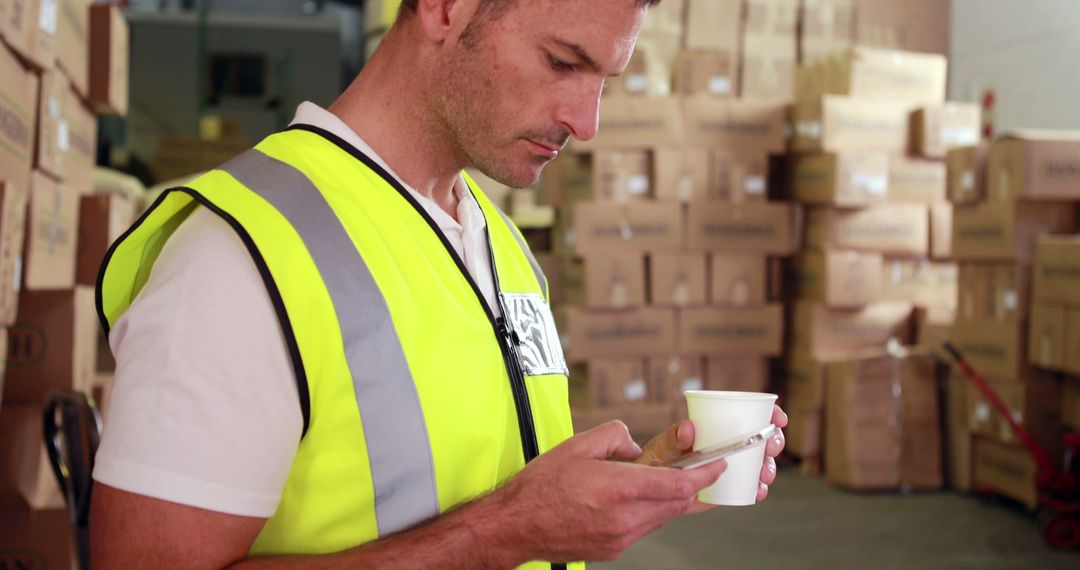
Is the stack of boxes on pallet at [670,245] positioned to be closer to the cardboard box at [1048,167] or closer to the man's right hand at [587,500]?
the cardboard box at [1048,167]

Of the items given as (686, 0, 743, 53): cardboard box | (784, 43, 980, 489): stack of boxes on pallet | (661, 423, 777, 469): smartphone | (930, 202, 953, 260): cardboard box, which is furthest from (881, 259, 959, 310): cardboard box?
(661, 423, 777, 469): smartphone

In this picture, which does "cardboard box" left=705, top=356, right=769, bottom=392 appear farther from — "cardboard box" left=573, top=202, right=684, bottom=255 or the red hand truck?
the red hand truck

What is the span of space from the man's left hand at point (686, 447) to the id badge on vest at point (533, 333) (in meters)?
0.14

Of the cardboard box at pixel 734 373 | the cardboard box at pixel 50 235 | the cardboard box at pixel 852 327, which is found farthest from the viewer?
the cardboard box at pixel 734 373

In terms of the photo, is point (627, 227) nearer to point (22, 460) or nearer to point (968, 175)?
point (968, 175)

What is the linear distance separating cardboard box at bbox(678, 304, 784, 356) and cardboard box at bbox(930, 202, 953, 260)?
87 cm

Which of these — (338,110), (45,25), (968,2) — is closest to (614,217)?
(968,2)

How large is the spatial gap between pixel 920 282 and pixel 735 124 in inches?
51.5

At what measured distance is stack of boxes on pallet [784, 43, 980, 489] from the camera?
476cm

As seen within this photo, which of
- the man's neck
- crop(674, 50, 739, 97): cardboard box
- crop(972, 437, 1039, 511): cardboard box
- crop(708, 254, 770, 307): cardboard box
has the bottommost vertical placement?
crop(972, 437, 1039, 511): cardboard box

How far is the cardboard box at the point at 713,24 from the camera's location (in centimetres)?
579

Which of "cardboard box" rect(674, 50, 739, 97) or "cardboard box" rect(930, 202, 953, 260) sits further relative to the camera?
"cardboard box" rect(674, 50, 739, 97)

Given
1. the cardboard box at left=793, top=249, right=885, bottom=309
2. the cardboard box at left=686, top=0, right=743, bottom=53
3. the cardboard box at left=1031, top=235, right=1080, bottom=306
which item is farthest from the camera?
the cardboard box at left=686, top=0, right=743, bottom=53

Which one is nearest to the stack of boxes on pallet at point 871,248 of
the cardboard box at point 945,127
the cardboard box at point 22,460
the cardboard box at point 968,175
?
the cardboard box at point 945,127
